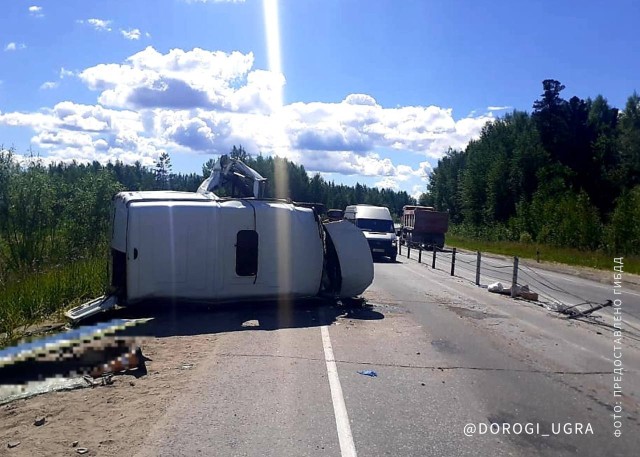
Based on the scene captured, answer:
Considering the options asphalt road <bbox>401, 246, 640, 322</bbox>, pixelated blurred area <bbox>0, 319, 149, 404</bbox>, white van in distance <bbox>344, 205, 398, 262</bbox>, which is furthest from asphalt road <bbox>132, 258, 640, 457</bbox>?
white van in distance <bbox>344, 205, 398, 262</bbox>

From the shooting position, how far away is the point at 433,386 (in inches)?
304

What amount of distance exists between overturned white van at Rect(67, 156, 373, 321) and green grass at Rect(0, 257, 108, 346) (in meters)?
1.13

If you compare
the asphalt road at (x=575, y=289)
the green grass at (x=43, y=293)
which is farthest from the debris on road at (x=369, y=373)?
the asphalt road at (x=575, y=289)

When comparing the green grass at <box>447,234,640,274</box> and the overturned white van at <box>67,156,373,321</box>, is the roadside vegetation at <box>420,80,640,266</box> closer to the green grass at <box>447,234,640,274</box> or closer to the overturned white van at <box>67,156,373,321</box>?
the green grass at <box>447,234,640,274</box>

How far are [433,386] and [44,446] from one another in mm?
4249

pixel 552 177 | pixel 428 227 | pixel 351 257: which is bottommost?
pixel 428 227

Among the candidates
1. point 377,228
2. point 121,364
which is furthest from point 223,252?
point 377,228

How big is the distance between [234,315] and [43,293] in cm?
408

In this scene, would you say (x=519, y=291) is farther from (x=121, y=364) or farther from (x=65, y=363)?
(x=65, y=363)

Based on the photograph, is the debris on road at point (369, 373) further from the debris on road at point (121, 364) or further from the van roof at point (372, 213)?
the van roof at point (372, 213)

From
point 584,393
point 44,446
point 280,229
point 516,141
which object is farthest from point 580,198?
point 44,446

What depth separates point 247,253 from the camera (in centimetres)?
1298

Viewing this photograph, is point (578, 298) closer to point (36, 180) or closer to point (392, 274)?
point (392, 274)

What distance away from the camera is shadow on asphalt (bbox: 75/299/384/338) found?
11477 millimetres
